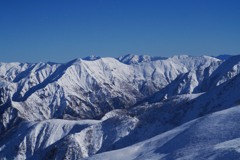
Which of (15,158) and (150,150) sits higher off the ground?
(150,150)

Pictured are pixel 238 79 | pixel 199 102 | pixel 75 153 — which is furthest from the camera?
pixel 238 79

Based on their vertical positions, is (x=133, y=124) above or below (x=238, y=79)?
below

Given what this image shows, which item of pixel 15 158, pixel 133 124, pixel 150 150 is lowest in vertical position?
pixel 15 158

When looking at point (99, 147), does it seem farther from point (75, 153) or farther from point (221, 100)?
point (221, 100)

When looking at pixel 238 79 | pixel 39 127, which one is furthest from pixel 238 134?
pixel 39 127

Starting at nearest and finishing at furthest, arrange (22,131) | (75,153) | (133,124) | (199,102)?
(75,153)
(133,124)
(199,102)
(22,131)

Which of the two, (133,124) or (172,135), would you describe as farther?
(133,124)

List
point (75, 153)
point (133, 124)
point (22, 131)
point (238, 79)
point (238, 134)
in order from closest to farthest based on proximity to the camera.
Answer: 1. point (238, 134)
2. point (75, 153)
3. point (133, 124)
4. point (238, 79)
5. point (22, 131)

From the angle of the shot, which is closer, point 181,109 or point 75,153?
point 75,153

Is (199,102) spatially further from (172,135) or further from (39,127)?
(172,135)

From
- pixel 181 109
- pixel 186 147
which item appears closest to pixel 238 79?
pixel 181 109
